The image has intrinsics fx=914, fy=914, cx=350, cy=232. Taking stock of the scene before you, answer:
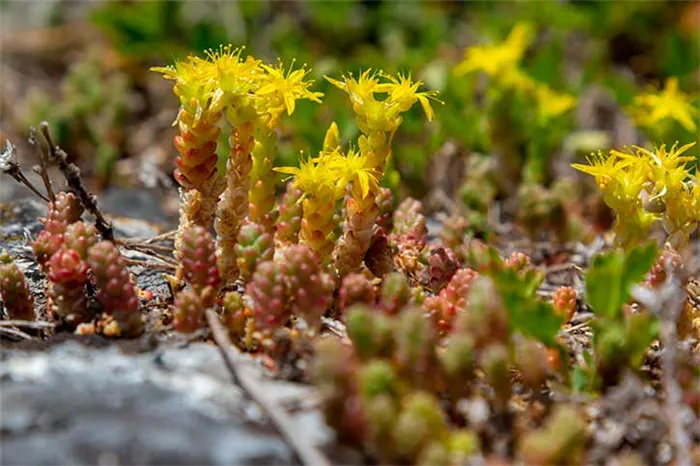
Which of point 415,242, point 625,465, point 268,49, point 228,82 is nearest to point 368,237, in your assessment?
point 415,242

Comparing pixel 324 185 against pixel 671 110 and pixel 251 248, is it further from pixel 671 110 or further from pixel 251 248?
pixel 671 110

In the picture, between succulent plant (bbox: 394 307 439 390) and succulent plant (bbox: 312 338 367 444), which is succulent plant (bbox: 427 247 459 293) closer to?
succulent plant (bbox: 394 307 439 390)

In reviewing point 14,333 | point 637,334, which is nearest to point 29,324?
point 14,333

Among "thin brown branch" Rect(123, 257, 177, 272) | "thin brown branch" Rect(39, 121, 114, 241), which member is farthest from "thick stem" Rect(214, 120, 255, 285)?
"thin brown branch" Rect(39, 121, 114, 241)

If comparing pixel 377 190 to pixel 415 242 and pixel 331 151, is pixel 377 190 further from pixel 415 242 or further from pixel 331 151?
pixel 415 242

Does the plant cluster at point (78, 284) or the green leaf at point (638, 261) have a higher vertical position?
the plant cluster at point (78, 284)

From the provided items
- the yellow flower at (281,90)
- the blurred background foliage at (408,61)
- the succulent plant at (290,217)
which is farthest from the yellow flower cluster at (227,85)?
the blurred background foliage at (408,61)

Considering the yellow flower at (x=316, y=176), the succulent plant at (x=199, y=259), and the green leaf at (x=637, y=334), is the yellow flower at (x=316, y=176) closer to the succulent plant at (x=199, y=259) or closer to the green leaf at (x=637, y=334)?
the succulent plant at (x=199, y=259)
